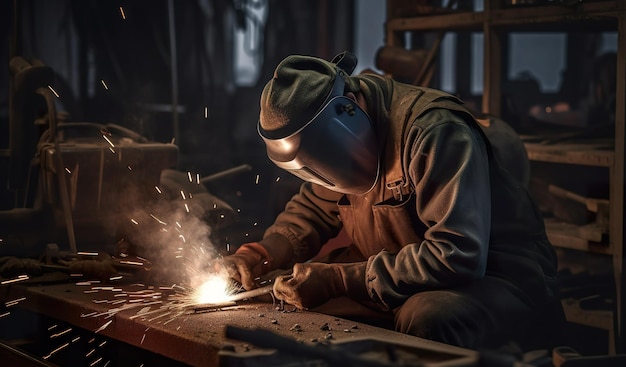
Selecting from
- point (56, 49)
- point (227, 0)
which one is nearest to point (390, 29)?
point (56, 49)

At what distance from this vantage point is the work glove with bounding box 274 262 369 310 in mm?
3182

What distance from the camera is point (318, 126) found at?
10.4 feet

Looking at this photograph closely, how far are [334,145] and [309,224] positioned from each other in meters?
0.74

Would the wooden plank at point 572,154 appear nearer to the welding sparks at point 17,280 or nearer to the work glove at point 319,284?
the work glove at point 319,284

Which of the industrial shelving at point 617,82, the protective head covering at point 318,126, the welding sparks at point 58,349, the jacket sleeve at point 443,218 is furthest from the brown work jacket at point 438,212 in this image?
the welding sparks at point 58,349

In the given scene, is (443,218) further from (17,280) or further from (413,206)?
(17,280)

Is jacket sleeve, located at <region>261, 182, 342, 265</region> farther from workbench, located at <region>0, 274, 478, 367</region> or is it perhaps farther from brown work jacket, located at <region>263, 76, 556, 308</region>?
workbench, located at <region>0, 274, 478, 367</region>

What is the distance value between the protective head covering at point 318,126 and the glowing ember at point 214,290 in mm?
514

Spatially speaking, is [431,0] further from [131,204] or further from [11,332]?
[11,332]

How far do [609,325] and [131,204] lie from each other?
2193 millimetres

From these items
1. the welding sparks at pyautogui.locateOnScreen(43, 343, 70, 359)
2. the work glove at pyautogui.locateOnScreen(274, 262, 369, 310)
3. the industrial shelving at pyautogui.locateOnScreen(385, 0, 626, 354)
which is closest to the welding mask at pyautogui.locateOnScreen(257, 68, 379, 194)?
the work glove at pyautogui.locateOnScreen(274, 262, 369, 310)

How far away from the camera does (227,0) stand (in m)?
8.51

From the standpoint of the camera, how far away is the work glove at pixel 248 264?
11.6ft

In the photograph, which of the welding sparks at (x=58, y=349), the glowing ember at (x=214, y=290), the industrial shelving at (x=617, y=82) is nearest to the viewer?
Answer: the glowing ember at (x=214, y=290)
